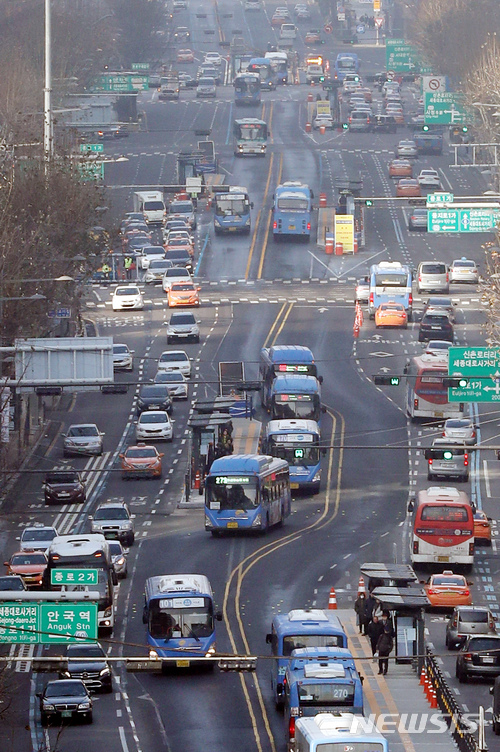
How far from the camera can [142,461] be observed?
7300cm

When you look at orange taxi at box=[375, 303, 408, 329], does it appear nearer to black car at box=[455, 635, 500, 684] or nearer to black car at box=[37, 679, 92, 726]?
black car at box=[455, 635, 500, 684]

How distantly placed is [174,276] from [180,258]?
630 cm

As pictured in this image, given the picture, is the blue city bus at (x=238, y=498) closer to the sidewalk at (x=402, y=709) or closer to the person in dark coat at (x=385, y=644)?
the sidewalk at (x=402, y=709)

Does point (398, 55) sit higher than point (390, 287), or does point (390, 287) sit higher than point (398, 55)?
point (398, 55)

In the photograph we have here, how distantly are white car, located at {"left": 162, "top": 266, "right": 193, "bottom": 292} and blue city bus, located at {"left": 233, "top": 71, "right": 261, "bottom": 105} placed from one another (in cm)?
7005

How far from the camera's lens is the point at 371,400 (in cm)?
8344

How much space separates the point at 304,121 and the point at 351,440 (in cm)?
9582

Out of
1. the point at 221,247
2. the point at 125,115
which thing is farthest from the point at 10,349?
the point at 125,115

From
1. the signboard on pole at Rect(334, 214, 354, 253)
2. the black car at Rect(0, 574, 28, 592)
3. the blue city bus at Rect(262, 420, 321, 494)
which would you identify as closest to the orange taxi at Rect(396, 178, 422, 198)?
the signboard on pole at Rect(334, 214, 354, 253)

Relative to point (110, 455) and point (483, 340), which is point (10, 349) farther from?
point (483, 340)

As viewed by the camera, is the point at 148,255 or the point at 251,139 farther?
the point at 251,139

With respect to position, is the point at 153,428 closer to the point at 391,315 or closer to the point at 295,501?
the point at 295,501

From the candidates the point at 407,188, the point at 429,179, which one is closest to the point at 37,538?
the point at 407,188

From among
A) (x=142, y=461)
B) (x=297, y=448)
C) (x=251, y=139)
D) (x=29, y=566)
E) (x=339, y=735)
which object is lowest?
(x=29, y=566)
